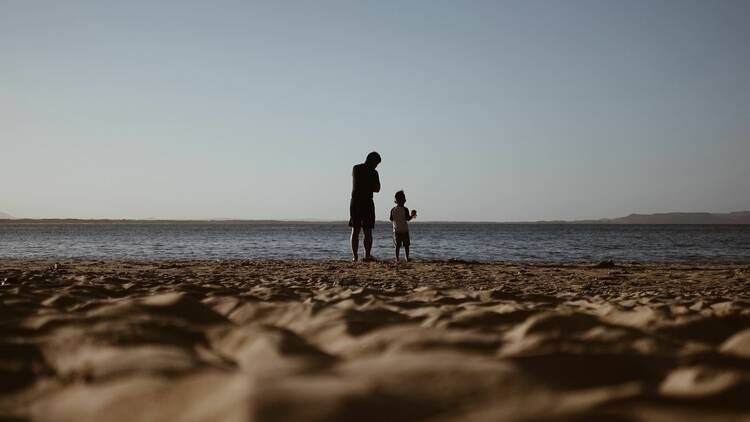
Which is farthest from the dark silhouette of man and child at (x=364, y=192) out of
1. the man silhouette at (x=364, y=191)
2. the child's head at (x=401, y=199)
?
the child's head at (x=401, y=199)

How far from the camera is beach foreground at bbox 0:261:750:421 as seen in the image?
1.03 m

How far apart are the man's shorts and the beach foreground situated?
5052 millimetres

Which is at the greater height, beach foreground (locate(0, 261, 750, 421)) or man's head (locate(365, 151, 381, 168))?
man's head (locate(365, 151, 381, 168))

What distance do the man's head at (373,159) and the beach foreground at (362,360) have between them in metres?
5.20

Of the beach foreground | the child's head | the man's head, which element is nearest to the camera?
the beach foreground

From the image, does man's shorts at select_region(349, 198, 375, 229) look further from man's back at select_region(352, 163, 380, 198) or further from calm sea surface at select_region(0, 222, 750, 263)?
calm sea surface at select_region(0, 222, 750, 263)

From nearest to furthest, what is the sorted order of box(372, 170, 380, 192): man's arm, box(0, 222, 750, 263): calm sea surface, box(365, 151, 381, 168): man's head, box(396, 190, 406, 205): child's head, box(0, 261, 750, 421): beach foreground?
box(0, 261, 750, 421): beach foreground < box(365, 151, 381, 168): man's head < box(372, 170, 380, 192): man's arm < box(396, 190, 406, 205): child's head < box(0, 222, 750, 263): calm sea surface

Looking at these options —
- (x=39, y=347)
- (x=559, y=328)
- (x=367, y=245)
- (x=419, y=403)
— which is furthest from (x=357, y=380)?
(x=367, y=245)

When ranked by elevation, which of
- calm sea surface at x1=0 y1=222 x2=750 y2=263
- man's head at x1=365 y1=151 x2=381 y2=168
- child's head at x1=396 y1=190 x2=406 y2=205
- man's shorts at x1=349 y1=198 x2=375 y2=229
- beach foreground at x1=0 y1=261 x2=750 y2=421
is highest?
man's head at x1=365 y1=151 x2=381 y2=168

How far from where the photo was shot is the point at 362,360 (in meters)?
1.42

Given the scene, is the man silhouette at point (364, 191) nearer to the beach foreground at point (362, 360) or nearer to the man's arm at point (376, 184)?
the man's arm at point (376, 184)

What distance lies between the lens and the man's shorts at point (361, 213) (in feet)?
24.9

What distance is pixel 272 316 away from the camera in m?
2.13

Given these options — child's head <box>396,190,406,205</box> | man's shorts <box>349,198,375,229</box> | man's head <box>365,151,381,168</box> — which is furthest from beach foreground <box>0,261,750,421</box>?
child's head <box>396,190,406,205</box>
